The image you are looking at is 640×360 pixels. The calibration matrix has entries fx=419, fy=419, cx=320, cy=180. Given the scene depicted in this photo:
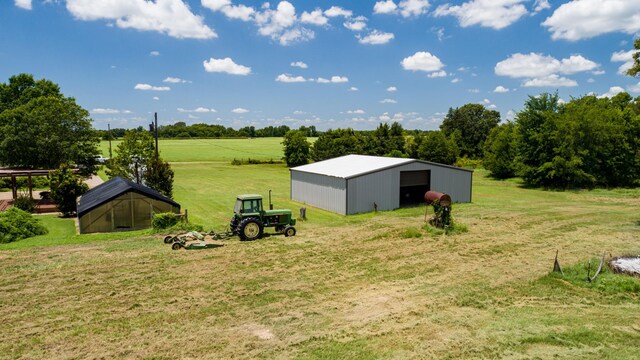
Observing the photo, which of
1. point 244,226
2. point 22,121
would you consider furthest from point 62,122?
point 244,226

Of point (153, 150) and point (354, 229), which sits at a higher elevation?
point (153, 150)

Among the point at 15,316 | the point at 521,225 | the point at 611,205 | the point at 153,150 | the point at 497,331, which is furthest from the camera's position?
the point at 153,150

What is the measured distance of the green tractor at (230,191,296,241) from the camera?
21156 millimetres

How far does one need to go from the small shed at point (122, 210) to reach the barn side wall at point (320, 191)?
10.9m

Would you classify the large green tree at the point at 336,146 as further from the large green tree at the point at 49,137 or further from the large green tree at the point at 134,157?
the large green tree at the point at 134,157

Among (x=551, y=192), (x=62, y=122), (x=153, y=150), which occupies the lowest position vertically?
(x=551, y=192)

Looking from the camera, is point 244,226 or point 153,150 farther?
point 153,150

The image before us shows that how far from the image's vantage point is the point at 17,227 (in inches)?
887

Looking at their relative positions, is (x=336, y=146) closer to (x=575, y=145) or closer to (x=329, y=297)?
(x=575, y=145)

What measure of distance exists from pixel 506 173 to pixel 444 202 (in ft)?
129

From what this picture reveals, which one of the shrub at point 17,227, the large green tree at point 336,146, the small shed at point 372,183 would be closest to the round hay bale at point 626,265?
the small shed at point 372,183

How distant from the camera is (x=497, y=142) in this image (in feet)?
193

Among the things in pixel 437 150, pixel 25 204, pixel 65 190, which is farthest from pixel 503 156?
pixel 25 204

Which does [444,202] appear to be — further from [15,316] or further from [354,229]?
[15,316]
